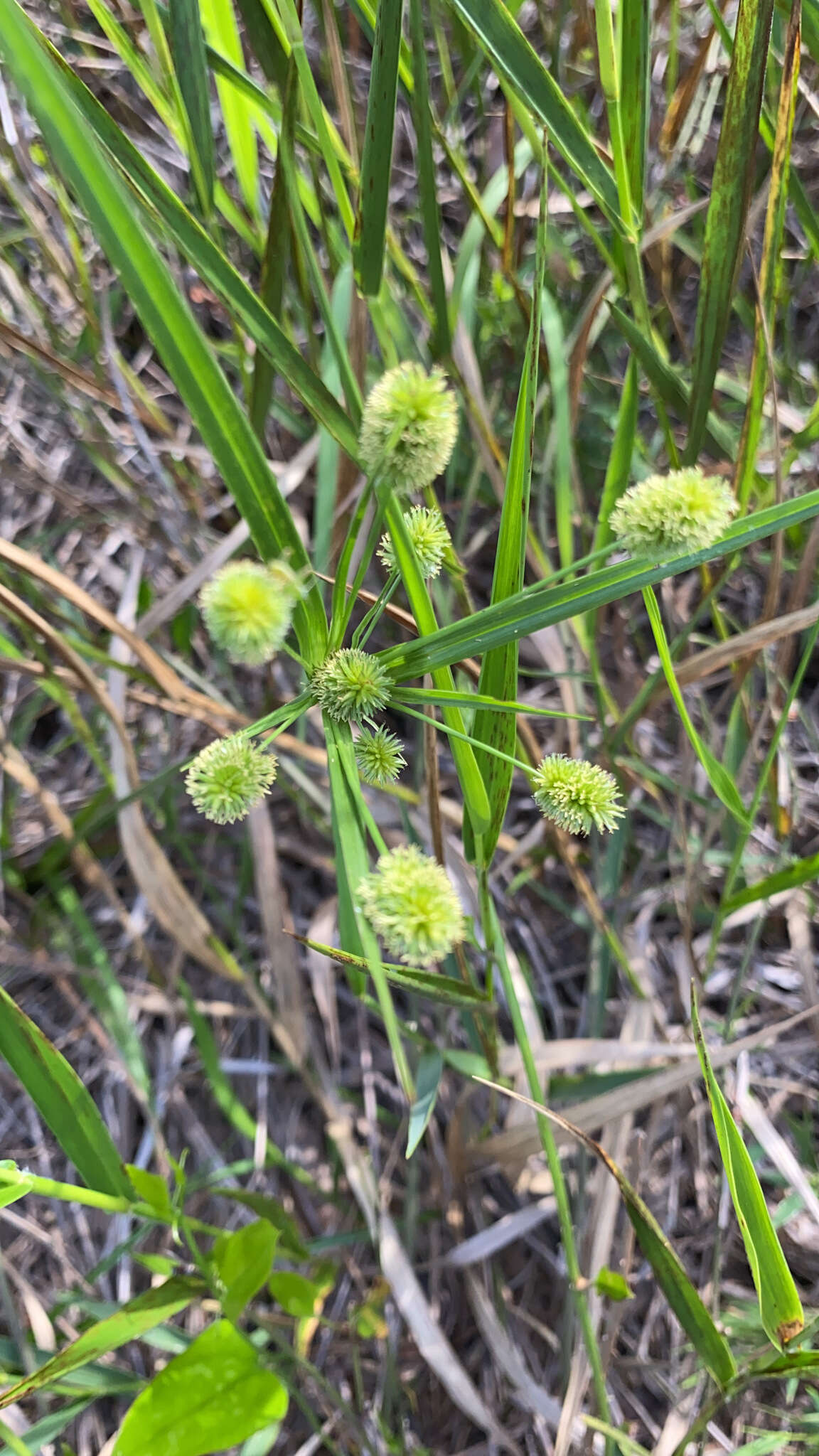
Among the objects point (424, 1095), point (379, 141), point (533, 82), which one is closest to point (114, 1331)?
point (424, 1095)

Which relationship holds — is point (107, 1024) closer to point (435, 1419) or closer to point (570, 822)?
point (435, 1419)

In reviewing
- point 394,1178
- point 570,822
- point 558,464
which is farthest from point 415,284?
point 394,1178

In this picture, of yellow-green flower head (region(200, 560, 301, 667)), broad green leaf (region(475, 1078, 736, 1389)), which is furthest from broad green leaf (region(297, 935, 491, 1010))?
yellow-green flower head (region(200, 560, 301, 667))

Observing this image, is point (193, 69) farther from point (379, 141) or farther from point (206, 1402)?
point (206, 1402)

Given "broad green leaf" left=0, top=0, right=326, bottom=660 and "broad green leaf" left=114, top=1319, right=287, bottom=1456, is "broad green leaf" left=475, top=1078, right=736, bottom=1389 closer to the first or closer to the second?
"broad green leaf" left=114, top=1319, right=287, bottom=1456

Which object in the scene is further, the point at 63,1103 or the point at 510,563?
the point at 63,1103

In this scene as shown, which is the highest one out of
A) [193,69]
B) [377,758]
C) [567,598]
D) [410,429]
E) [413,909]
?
[193,69]

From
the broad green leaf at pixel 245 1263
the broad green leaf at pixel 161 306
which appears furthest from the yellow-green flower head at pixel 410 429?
the broad green leaf at pixel 245 1263
